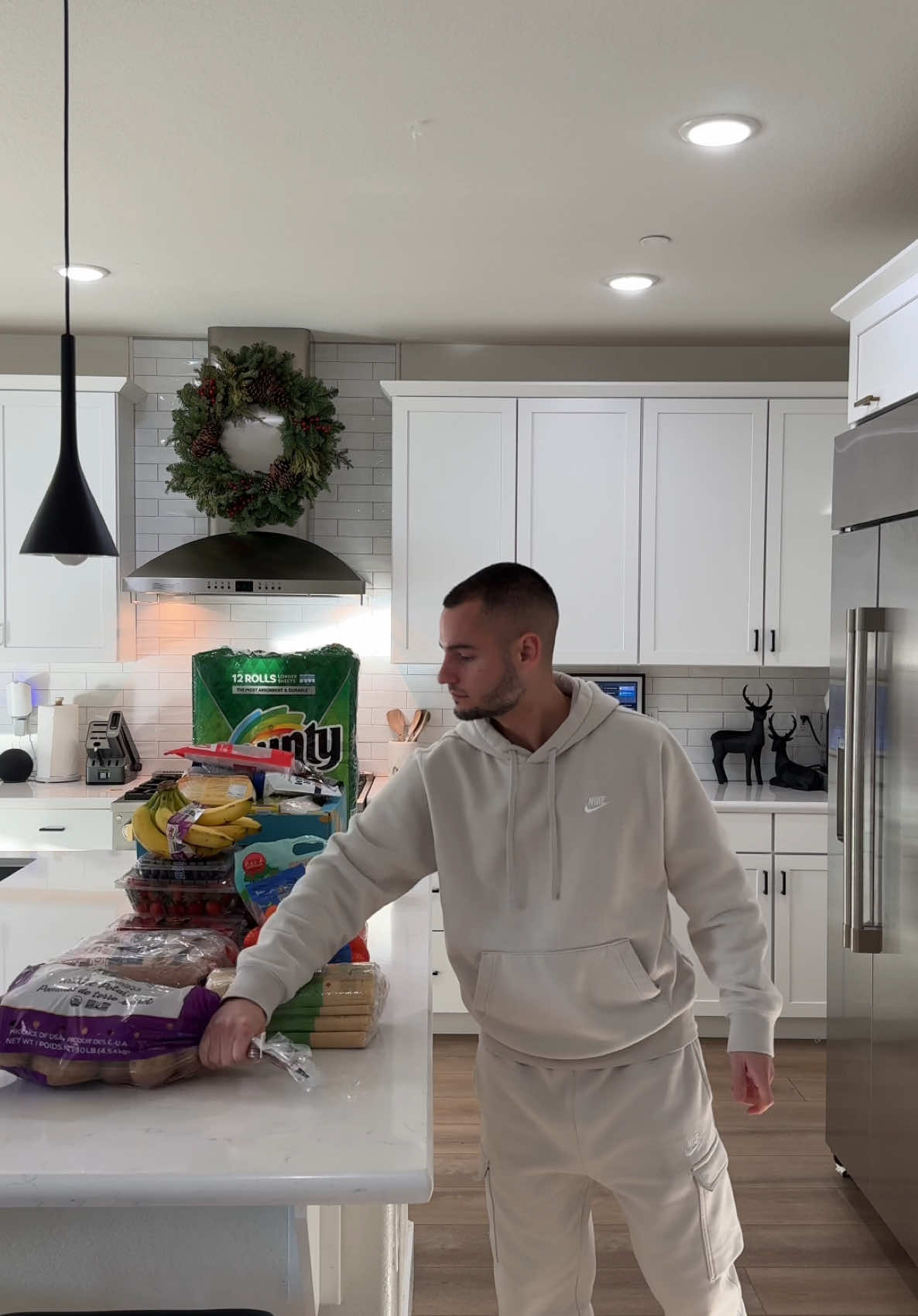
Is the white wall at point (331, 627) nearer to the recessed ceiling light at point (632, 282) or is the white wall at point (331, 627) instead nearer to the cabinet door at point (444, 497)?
the cabinet door at point (444, 497)

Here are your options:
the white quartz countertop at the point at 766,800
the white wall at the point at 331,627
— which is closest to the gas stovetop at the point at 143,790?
the white wall at the point at 331,627

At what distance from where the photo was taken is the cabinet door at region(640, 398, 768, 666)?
14.7 feet

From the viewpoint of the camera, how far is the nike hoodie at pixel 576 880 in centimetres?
184

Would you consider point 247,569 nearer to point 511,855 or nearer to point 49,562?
point 49,562

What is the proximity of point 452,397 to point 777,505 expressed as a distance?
134cm

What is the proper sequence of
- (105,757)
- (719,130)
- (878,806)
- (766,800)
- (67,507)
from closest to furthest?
(67,507) < (719,130) < (878,806) < (766,800) < (105,757)

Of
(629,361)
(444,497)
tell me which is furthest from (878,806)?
(629,361)

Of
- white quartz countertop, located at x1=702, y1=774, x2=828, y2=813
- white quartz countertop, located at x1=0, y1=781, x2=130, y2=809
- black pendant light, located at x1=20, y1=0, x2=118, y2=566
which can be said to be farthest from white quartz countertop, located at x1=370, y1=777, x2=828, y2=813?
black pendant light, located at x1=20, y1=0, x2=118, y2=566

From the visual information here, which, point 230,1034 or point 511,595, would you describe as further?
point 511,595

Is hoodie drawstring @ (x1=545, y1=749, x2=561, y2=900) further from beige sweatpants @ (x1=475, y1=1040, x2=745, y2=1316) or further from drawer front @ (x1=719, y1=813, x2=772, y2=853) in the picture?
drawer front @ (x1=719, y1=813, x2=772, y2=853)

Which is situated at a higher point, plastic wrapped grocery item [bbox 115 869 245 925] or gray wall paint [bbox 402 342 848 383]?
gray wall paint [bbox 402 342 848 383]

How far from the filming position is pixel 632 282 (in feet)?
12.6

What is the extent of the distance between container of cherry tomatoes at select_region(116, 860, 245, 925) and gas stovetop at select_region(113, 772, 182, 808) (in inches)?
90.9

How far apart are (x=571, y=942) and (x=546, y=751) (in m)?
0.31
